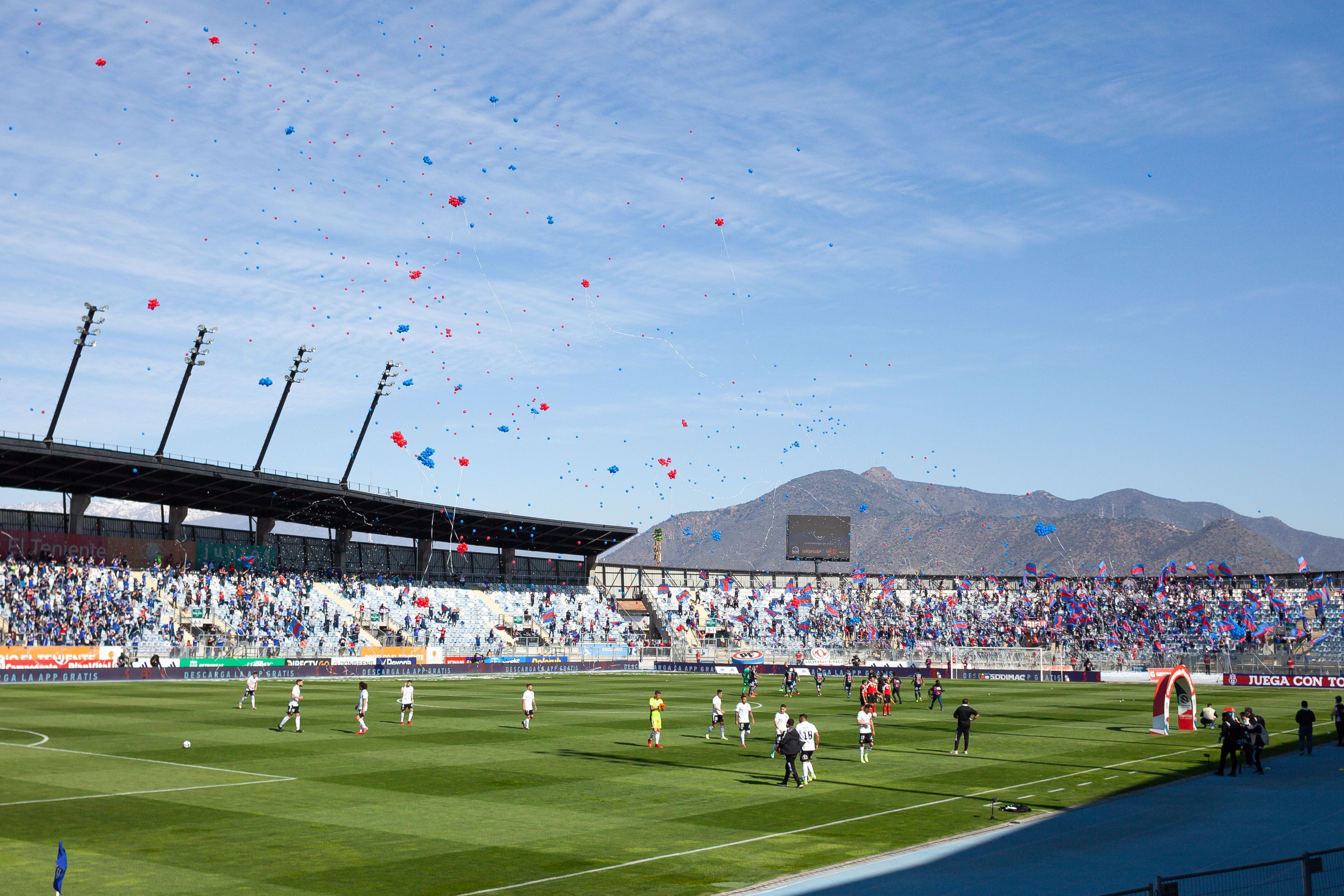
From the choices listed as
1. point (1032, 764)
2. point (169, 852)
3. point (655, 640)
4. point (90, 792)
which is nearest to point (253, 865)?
point (169, 852)

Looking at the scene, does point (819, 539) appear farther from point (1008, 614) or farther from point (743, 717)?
point (743, 717)

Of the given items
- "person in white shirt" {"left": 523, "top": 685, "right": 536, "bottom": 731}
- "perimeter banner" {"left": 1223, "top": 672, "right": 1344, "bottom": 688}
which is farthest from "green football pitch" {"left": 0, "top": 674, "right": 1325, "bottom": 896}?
"perimeter banner" {"left": 1223, "top": 672, "right": 1344, "bottom": 688}

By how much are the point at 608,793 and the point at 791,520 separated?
109 metres

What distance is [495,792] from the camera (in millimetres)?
27422

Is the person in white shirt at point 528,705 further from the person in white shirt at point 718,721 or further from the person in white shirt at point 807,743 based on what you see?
the person in white shirt at point 807,743

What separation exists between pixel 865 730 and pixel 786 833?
11139mm

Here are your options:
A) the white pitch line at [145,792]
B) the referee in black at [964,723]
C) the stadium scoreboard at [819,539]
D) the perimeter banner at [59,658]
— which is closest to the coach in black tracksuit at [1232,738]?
the referee in black at [964,723]

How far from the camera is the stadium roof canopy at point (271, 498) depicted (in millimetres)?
79812

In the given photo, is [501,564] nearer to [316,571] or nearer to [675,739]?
[316,571]

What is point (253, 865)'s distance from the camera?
19.3m

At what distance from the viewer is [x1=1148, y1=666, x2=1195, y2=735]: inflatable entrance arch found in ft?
136

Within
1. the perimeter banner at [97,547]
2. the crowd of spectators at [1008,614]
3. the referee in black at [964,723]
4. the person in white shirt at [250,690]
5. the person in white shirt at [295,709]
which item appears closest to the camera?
the referee in black at [964,723]

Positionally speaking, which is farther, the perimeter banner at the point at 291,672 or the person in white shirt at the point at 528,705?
the perimeter banner at the point at 291,672

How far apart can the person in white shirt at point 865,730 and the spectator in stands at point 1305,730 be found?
42.7 feet
